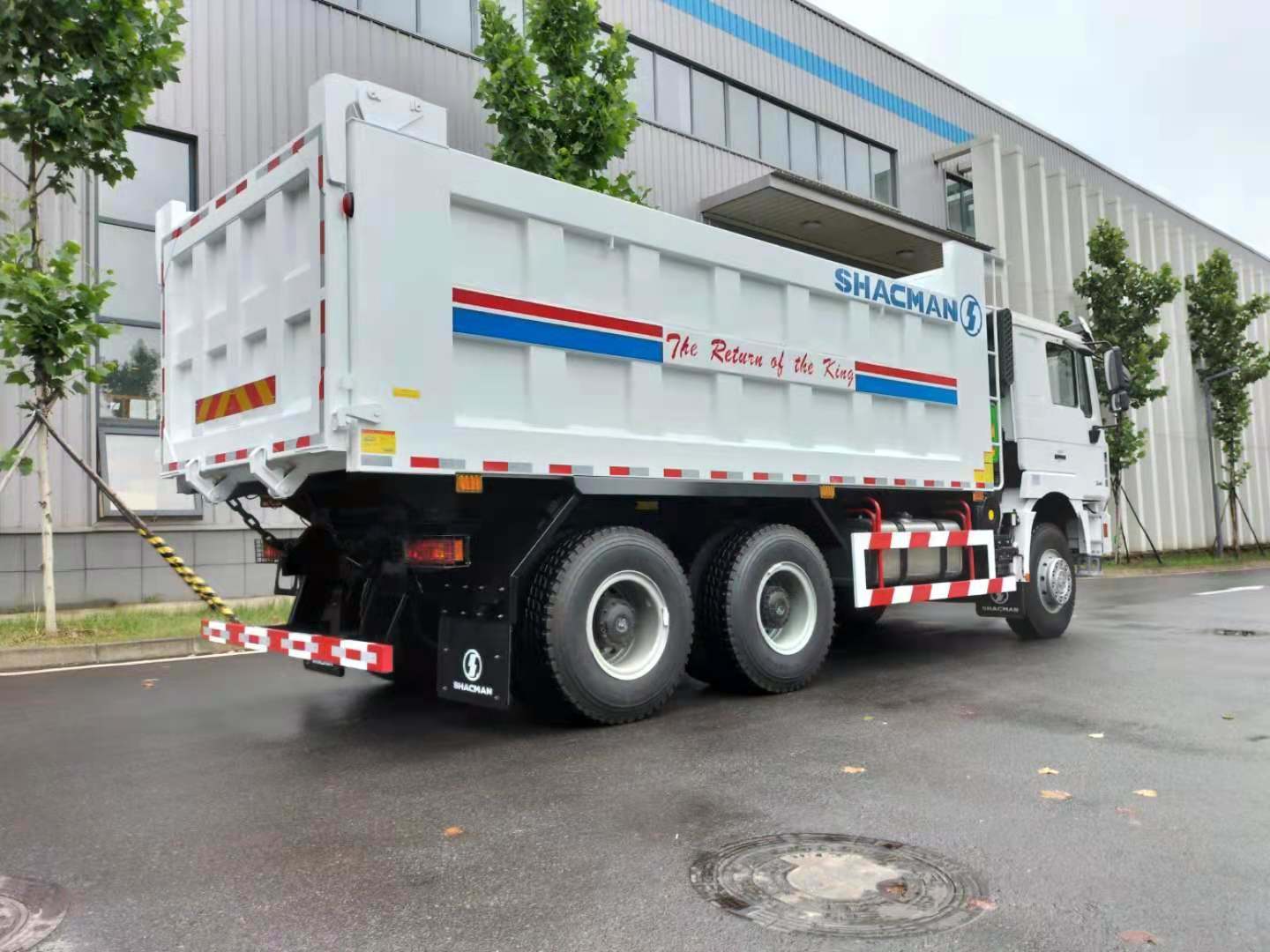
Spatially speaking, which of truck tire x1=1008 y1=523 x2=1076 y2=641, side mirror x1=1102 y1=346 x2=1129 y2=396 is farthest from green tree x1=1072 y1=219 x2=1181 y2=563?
truck tire x1=1008 y1=523 x2=1076 y2=641

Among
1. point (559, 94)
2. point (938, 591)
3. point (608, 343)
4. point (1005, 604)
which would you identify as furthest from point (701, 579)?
point (559, 94)

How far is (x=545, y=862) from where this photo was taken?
353 centimetres

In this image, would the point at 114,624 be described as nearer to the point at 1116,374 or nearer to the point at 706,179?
the point at 1116,374

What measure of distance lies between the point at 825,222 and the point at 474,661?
16148mm

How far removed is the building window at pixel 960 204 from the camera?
85.7 ft

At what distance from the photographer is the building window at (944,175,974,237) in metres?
26.1

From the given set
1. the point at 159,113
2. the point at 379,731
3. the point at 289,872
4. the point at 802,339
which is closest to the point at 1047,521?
the point at 802,339

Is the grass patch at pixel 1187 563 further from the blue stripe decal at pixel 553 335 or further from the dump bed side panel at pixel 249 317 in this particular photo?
the dump bed side panel at pixel 249 317

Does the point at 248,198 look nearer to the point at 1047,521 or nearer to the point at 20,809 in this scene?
the point at 20,809

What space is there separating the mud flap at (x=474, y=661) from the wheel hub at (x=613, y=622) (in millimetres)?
650

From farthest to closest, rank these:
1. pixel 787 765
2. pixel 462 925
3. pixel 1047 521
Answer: pixel 1047 521 < pixel 787 765 < pixel 462 925

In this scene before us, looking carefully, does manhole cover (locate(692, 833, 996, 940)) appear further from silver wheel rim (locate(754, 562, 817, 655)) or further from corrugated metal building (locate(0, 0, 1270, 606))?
corrugated metal building (locate(0, 0, 1270, 606))

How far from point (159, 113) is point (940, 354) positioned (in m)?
9.86

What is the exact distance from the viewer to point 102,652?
8.65 m
